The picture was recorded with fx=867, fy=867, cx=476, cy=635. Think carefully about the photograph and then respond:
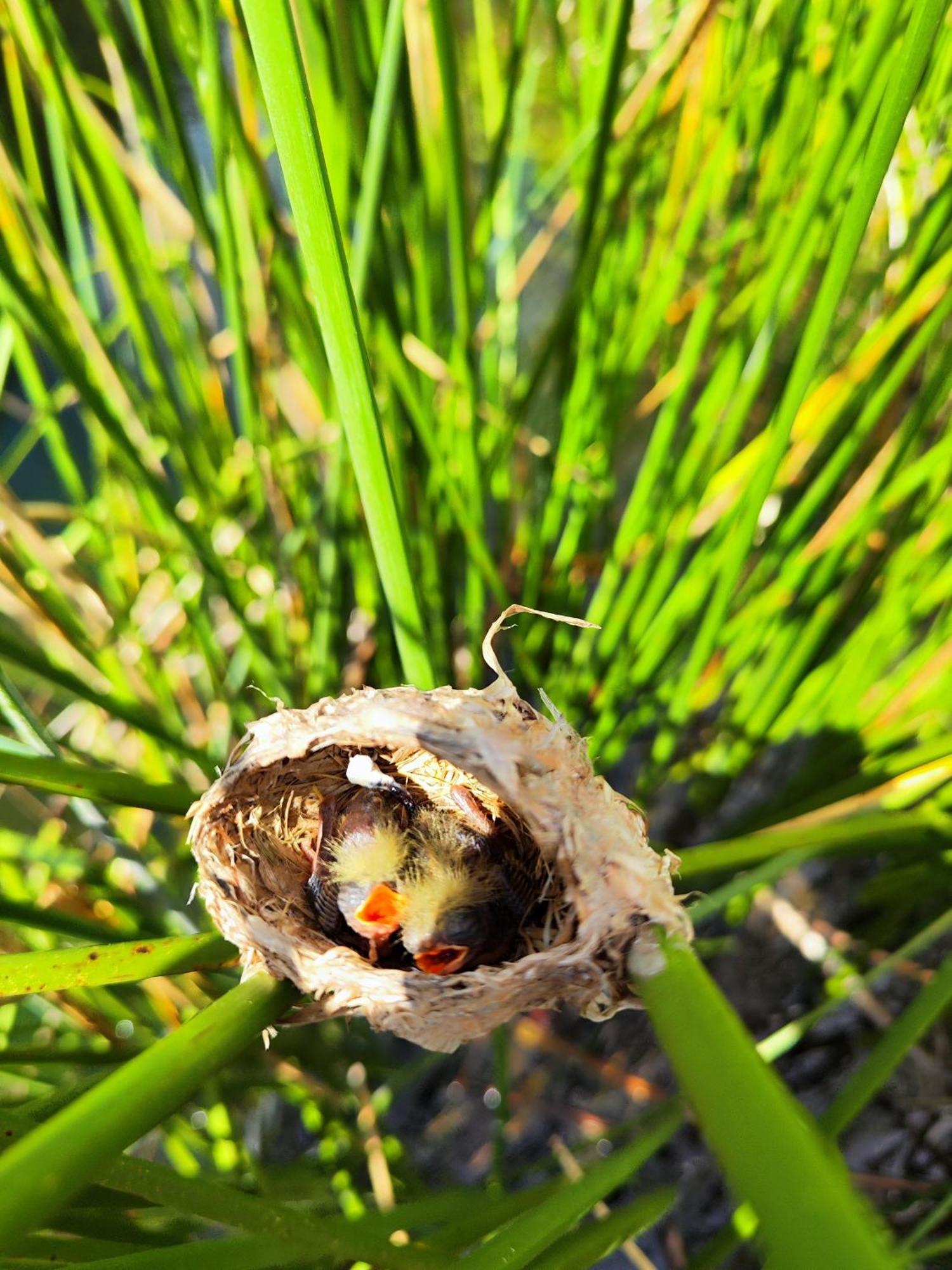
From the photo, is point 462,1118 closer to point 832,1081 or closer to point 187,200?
point 832,1081

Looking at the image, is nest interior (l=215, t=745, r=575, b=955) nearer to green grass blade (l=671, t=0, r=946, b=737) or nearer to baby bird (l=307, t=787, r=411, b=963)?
baby bird (l=307, t=787, r=411, b=963)

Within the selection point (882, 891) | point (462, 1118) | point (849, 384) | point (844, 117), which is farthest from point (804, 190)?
point (462, 1118)

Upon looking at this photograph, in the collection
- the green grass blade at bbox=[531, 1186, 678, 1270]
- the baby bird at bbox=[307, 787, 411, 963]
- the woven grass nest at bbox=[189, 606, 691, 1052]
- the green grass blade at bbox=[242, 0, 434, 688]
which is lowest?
the green grass blade at bbox=[531, 1186, 678, 1270]

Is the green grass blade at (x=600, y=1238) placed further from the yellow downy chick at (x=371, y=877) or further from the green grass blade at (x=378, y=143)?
the green grass blade at (x=378, y=143)

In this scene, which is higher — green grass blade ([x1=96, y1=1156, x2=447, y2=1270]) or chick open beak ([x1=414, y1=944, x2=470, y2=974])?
chick open beak ([x1=414, y1=944, x2=470, y2=974])

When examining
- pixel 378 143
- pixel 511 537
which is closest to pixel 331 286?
pixel 378 143

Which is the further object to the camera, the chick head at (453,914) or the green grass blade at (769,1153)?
the chick head at (453,914)

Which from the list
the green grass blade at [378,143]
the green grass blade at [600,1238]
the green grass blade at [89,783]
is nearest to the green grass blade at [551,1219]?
the green grass blade at [600,1238]

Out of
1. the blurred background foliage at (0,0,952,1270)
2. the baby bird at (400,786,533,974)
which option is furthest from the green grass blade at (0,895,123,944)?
the baby bird at (400,786,533,974)

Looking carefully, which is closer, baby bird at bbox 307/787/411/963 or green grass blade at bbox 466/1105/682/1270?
green grass blade at bbox 466/1105/682/1270
